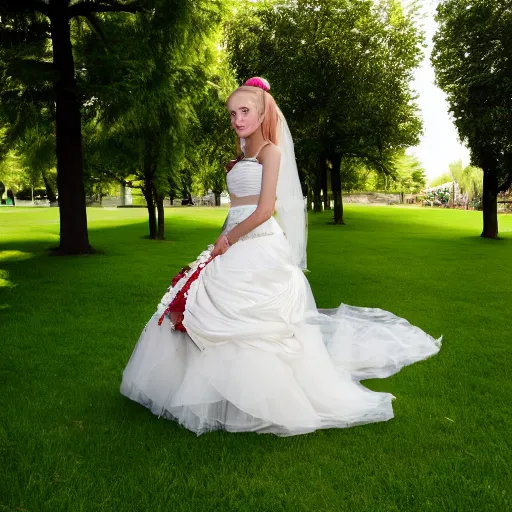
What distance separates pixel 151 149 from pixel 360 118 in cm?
1398

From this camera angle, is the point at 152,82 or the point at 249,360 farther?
the point at 152,82

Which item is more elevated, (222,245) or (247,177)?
(247,177)

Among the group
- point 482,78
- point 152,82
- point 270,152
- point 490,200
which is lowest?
point 490,200

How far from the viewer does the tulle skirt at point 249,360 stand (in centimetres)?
473

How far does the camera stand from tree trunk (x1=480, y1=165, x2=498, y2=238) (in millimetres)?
26672

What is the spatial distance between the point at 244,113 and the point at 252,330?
188 centimetres

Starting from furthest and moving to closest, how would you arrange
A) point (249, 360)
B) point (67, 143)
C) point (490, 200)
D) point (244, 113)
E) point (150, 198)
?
point (490, 200) → point (150, 198) → point (67, 143) → point (244, 113) → point (249, 360)

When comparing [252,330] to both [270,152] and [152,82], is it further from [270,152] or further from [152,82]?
[152,82]

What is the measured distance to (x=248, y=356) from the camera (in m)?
4.76

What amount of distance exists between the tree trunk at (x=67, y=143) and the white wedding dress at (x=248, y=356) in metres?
14.0

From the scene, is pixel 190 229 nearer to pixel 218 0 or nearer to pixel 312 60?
pixel 312 60

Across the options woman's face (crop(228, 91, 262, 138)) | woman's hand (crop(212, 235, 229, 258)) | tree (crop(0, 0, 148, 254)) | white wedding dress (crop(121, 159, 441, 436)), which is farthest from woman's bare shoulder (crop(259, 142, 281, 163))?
tree (crop(0, 0, 148, 254))

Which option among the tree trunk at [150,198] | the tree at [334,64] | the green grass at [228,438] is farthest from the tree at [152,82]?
the tree at [334,64]

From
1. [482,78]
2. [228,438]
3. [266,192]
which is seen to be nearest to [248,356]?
[228,438]
